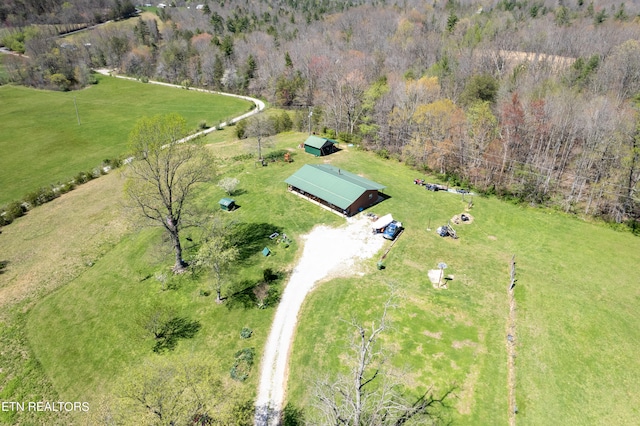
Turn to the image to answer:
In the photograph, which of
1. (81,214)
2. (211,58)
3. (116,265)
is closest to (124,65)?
(211,58)

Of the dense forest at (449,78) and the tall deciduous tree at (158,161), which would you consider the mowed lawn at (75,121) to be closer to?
the dense forest at (449,78)

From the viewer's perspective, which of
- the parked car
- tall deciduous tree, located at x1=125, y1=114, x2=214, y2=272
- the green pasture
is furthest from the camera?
the parked car

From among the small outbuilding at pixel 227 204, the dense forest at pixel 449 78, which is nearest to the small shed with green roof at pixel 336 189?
the small outbuilding at pixel 227 204

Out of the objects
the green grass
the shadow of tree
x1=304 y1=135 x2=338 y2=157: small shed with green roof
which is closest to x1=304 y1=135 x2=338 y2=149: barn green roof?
x1=304 y1=135 x2=338 y2=157: small shed with green roof

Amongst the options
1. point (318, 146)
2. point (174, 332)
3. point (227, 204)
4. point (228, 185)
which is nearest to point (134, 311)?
point (174, 332)

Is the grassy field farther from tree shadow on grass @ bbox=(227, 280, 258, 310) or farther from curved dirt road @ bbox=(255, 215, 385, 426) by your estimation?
curved dirt road @ bbox=(255, 215, 385, 426)

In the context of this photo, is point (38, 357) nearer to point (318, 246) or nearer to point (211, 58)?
point (318, 246)
